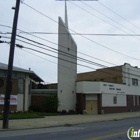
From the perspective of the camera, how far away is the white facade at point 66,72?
126 feet

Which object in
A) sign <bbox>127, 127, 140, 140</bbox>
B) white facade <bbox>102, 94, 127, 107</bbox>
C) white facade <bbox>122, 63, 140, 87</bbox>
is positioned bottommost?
sign <bbox>127, 127, 140, 140</bbox>

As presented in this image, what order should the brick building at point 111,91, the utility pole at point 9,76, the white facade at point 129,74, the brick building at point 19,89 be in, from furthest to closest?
1. the white facade at point 129,74
2. the brick building at point 111,91
3. the brick building at point 19,89
4. the utility pole at point 9,76

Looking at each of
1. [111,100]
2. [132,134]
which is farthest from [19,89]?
[132,134]

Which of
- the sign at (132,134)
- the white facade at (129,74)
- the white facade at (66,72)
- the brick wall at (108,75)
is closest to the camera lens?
the sign at (132,134)

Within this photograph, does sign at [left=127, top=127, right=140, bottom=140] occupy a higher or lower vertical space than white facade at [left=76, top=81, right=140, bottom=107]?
lower

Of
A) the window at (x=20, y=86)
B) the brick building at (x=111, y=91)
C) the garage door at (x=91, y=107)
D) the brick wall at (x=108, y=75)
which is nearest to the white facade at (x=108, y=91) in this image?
the brick building at (x=111, y=91)

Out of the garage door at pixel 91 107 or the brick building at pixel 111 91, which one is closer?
the garage door at pixel 91 107

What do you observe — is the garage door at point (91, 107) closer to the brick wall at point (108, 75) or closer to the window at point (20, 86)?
the brick wall at point (108, 75)

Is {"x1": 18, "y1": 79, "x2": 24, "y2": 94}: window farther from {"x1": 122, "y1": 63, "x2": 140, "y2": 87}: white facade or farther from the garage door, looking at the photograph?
{"x1": 122, "y1": 63, "x2": 140, "y2": 87}: white facade

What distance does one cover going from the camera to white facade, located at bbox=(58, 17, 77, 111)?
126 ft

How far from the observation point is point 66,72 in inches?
1543

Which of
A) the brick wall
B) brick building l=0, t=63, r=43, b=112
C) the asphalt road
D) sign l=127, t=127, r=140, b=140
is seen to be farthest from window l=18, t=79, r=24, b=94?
sign l=127, t=127, r=140, b=140

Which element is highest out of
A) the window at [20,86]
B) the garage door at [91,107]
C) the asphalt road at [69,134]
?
the window at [20,86]

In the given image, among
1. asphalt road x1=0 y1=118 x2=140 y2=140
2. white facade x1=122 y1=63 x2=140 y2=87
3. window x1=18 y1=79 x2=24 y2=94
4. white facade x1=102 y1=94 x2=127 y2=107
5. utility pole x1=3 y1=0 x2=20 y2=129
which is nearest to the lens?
asphalt road x1=0 y1=118 x2=140 y2=140
